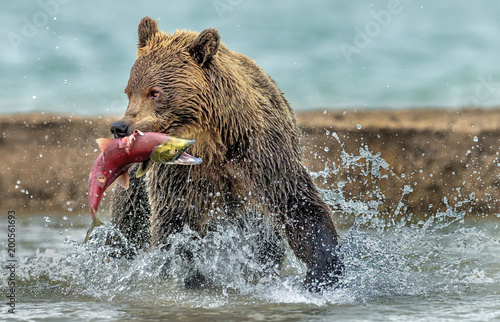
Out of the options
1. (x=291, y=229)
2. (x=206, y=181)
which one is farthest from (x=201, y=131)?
(x=291, y=229)

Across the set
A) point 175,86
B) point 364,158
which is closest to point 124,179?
point 175,86

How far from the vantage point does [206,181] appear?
218 inches

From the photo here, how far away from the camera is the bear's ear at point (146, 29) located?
18.0 feet

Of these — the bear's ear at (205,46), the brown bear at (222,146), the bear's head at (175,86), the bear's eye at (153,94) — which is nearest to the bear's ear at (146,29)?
the brown bear at (222,146)

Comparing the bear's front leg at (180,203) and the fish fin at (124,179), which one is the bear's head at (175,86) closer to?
the fish fin at (124,179)

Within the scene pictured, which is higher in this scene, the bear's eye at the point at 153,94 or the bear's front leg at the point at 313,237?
the bear's eye at the point at 153,94

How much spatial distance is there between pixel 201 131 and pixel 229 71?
2.03 feet

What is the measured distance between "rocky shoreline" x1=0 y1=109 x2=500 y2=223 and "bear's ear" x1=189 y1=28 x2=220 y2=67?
329 inches

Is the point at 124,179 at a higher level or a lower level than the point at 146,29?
lower

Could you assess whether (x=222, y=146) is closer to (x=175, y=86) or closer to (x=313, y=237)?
(x=175, y=86)

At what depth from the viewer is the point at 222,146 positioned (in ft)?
17.6

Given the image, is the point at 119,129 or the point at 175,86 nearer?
the point at 119,129

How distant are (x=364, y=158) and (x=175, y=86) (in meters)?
10.1

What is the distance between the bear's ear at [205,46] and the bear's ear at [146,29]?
0.52 meters
